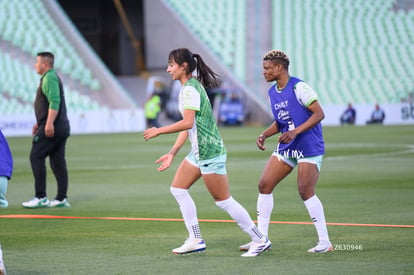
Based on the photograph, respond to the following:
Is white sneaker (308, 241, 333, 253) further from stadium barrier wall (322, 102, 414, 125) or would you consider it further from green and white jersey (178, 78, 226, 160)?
stadium barrier wall (322, 102, 414, 125)

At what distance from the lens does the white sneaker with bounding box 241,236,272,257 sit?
8.83m

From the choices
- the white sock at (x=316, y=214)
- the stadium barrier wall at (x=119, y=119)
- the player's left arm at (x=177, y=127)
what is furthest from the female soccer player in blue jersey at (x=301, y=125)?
the stadium barrier wall at (x=119, y=119)

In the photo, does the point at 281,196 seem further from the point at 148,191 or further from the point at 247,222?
the point at 247,222

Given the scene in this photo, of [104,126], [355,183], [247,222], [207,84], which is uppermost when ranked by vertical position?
[207,84]

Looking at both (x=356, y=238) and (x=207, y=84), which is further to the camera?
(x=356, y=238)

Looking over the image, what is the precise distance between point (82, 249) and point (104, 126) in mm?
36448

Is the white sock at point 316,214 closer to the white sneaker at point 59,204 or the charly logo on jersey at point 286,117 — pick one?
the charly logo on jersey at point 286,117

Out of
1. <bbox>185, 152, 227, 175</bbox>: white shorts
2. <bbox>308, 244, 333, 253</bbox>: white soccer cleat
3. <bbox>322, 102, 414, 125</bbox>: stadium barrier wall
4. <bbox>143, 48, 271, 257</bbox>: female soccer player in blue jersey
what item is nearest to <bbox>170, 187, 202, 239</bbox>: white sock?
<bbox>143, 48, 271, 257</bbox>: female soccer player in blue jersey

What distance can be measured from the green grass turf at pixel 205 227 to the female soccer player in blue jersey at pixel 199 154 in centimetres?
25

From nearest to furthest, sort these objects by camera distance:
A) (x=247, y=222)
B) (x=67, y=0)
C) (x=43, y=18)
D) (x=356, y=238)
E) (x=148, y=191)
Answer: (x=247, y=222), (x=356, y=238), (x=148, y=191), (x=43, y=18), (x=67, y=0)

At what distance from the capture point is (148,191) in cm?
1580

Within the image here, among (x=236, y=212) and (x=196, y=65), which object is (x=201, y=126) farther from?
(x=236, y=212)

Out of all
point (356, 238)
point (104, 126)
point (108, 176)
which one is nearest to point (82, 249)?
point (356, 238)

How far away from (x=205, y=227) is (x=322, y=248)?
243 cm
